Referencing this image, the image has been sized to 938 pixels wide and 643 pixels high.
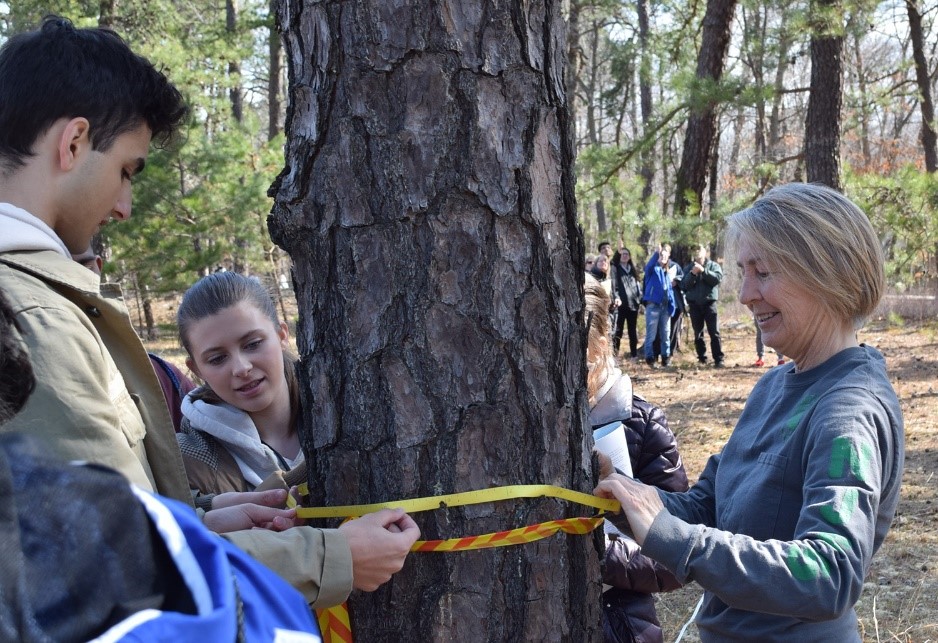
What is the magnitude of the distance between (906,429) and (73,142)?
299 inches

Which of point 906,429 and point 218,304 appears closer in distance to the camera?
point 218,304

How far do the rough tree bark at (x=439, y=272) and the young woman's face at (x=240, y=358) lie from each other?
78 centimetres

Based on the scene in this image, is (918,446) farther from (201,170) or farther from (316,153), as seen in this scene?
(201,170)

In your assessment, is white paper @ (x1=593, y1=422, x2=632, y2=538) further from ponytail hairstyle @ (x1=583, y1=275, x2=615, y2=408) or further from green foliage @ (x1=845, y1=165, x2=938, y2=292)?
green foliage @ (x1=845, y1=165, x2=938, y2=292)

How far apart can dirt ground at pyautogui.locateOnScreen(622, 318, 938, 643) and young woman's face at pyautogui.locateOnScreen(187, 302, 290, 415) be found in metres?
2.45

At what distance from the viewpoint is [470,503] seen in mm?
1575

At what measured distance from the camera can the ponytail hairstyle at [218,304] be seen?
246 cm

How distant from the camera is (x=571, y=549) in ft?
5.57

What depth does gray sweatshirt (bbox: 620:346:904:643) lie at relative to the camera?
150 cm

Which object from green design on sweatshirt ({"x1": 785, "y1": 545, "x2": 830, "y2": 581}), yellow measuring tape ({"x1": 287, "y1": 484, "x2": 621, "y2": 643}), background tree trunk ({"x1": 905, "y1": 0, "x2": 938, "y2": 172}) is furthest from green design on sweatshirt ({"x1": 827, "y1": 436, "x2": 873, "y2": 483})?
background tree trunk ({"x1": 905, "y1": 0, "x2": 938, "y2": 172})

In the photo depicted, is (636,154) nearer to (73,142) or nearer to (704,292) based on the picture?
(704,292)

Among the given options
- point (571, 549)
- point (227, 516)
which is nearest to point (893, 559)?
point (571, 549)

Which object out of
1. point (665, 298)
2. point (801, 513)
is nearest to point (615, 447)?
point (801, 513)

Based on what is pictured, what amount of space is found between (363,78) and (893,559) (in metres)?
4.37
